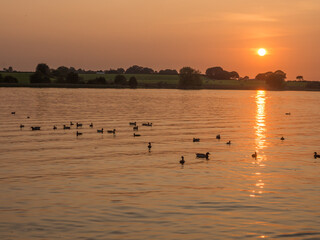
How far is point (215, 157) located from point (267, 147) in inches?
386

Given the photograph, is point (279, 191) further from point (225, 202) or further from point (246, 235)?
point (246, 235)

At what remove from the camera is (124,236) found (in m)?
21.0

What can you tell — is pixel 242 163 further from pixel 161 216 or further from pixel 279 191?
pixel 161 216

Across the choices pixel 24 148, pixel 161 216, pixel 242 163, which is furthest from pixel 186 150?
pixel 161 216

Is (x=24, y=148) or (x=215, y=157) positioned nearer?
(x=215, y=157)

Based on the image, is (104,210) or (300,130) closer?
(104,210)

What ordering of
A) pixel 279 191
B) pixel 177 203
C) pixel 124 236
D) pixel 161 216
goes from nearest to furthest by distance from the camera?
1. pixel 124 236
2. pixel 161 216
3. pixel 177 203
4. pixel 279 191

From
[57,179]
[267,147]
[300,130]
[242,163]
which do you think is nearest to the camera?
[57,179]

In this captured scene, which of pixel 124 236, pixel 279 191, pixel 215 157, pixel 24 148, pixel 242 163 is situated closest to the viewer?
pixel 124 236

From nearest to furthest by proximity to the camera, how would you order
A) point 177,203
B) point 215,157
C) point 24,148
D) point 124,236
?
point 124,236 → point 177,203 → point 215,157 → point 24,148

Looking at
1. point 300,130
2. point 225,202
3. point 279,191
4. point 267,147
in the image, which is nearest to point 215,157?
point 267,147

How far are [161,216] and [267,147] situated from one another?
28.0 meters

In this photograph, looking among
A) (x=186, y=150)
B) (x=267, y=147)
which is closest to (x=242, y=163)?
(x=186, y=150)

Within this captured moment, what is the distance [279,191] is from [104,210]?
11428mm
